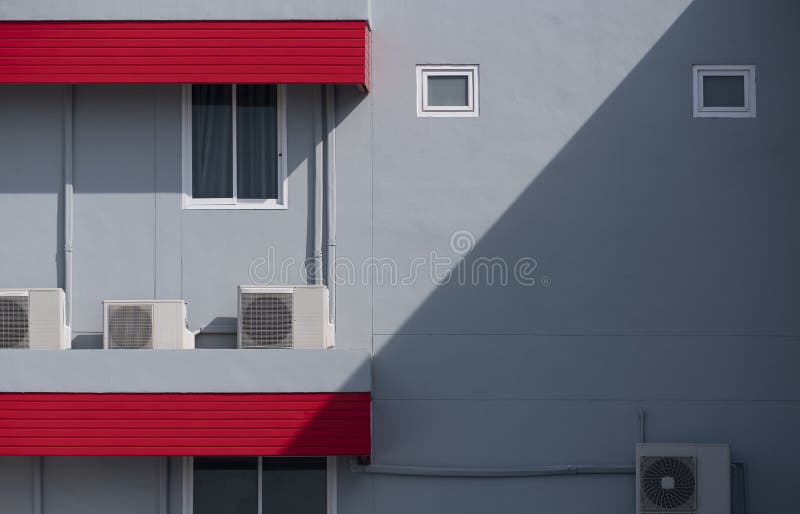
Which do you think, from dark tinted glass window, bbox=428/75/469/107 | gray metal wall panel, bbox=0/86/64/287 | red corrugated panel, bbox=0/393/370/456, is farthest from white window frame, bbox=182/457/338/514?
dark tinted glass window, bbox=428/75/469/107

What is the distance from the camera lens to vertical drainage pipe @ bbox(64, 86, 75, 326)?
38.2ft

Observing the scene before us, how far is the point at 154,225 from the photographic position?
11.7m

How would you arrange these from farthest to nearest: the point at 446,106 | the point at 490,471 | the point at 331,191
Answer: the point at 446,106 < the point at 331,191 < the point at 490,471

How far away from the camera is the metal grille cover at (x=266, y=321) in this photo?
1100 centimetres

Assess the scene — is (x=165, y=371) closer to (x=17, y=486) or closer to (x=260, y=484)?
(x=260, y=484)

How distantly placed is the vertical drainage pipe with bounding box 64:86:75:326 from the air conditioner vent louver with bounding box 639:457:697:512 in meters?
6.04

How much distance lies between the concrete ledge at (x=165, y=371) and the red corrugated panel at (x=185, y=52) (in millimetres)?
2685

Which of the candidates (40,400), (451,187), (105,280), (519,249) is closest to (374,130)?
(451,187)

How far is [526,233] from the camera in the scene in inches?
460

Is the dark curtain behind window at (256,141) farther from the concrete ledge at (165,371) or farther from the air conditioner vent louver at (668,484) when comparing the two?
the air conditioner vent louver at (668,484)

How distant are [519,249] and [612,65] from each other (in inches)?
83.9

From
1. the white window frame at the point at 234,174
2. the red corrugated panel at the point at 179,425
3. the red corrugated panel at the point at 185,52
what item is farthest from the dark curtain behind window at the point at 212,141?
the red corrugated panel at the point at 179,425

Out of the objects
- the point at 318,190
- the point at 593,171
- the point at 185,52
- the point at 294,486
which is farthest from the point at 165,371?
the point at 593,171

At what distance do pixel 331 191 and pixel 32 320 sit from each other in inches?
126
